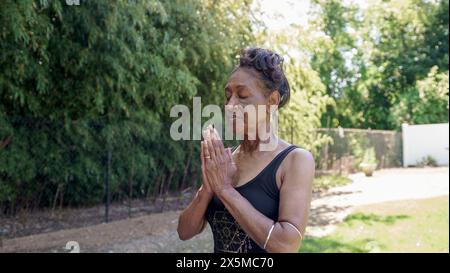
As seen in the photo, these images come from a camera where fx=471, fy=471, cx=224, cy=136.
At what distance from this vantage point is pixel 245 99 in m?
1.55

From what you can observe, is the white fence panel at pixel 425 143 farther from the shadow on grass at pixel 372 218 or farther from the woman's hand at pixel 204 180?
the woman's hand at pixel 204 180

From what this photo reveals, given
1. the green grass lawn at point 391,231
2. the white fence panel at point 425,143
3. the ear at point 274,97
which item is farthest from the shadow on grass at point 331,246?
the white fence panel at point 425,143

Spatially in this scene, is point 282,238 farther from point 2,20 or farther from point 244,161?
point 2,20

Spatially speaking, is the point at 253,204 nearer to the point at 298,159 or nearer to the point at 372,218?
the point at 298,159

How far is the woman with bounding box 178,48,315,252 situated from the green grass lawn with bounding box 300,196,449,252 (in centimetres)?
460

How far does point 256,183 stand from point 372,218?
23.5 feet

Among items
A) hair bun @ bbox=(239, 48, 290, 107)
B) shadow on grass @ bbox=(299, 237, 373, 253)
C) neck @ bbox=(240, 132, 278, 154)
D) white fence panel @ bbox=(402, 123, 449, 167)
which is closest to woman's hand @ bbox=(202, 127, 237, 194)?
neck @ bbox=(240, 132, 278, 154)

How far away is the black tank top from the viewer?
151 cm

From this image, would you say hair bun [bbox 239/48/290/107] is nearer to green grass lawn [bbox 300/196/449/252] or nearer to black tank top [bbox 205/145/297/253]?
black tank top [bbox 205/145/297/253]

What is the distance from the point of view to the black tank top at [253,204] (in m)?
1.51

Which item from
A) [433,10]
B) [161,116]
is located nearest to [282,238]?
[161,116]

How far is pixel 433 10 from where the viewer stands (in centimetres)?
2605

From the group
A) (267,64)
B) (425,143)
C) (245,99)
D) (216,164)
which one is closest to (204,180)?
(216,164)
